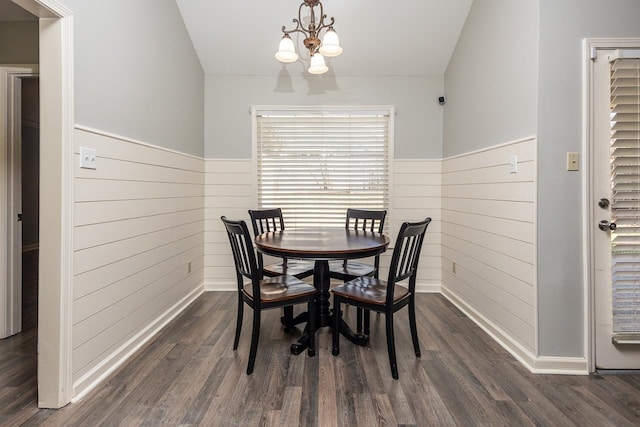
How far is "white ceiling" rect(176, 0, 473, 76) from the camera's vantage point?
2.94 metres

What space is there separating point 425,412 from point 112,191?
88.7 inches

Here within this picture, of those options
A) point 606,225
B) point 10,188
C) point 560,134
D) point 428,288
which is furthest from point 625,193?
point 10,188

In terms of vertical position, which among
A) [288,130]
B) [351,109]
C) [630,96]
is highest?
[351,109]

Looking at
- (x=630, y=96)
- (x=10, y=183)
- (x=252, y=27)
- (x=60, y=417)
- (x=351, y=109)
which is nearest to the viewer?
(x=60, y=417)

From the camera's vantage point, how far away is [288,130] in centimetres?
359

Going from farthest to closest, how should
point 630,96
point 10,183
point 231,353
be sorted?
1. point 10,183
2. point 231,353
3. point 630,96

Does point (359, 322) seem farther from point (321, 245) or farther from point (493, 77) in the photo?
Answer: point (493, 77)

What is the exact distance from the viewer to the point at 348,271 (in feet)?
8.55

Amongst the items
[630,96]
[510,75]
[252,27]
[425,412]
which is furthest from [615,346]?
[252,27]

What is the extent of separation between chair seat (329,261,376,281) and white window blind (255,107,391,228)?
0.89 meters

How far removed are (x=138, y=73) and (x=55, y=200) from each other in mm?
1194

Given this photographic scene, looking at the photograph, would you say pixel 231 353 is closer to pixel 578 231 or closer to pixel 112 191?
pixel 112 191

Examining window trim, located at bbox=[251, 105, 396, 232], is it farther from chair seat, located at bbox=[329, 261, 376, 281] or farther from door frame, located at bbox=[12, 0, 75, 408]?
door frame, located at bbox=[12, 0, 75, 408]

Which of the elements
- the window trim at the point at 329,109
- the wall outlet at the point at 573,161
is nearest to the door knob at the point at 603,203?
the wall outlet at the point at 573,161
